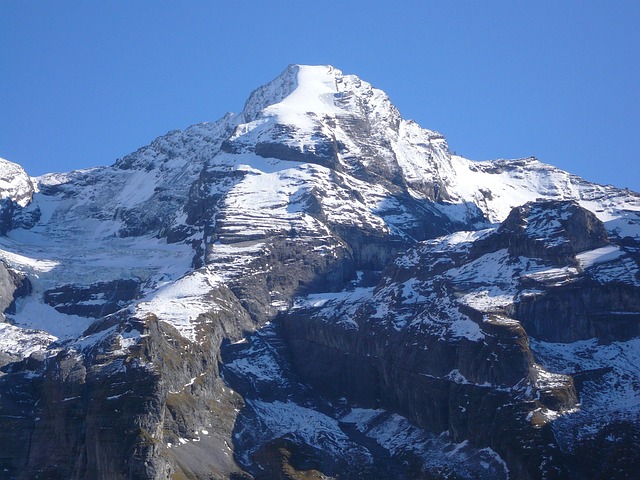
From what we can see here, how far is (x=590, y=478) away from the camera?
199 m

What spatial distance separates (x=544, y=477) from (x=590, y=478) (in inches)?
280

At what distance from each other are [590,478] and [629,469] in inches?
236

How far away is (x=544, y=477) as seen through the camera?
650 ft

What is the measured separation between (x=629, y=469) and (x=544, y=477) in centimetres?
1272

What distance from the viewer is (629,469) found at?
19725cm
